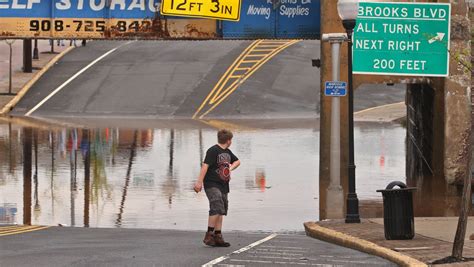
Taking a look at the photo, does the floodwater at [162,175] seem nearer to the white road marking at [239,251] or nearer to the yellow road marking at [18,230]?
the yellow road marking at [18,230]

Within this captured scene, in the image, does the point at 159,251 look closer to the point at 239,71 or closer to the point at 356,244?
the point at 356,244

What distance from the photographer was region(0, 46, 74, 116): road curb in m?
60.3

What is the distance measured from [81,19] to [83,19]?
51mm

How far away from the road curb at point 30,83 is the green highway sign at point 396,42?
34.4 meters

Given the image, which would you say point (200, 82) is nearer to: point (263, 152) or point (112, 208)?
point (263, 152)

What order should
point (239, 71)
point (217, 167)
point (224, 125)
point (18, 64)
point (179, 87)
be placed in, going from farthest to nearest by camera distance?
1. point (18, 64)
2. point (239, 71)
3. point (179, 87)
4. point (224, 125)
5. point (217, 167)

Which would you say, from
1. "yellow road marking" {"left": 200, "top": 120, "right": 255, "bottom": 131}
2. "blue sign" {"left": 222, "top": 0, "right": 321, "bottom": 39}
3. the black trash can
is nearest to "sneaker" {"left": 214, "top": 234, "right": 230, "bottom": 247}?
the black trash can

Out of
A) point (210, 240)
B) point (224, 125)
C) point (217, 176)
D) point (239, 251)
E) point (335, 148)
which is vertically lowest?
point (239, 251)

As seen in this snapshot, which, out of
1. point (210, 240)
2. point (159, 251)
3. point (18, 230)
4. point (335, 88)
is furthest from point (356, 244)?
point (18, 230)

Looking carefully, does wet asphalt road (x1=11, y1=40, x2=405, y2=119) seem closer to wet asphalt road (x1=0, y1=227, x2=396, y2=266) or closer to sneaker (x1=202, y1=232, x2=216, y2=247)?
wet asphalt road (x1=0, y1=227, x2=396, y2=266)

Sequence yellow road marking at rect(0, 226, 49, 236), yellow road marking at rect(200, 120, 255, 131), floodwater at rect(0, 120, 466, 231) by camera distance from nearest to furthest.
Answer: yellow road marking at rect(0, 226, 49, 236)
floodwater at rect(0, 120, 466, 231)
yellow road marking at rect(200, 120, 255, 131)

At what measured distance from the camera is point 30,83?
6562 centimetres

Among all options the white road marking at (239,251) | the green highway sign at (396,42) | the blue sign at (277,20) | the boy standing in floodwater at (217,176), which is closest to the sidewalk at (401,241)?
the white road marking at (239,251)

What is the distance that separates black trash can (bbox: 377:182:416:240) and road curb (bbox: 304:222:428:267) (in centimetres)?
47
